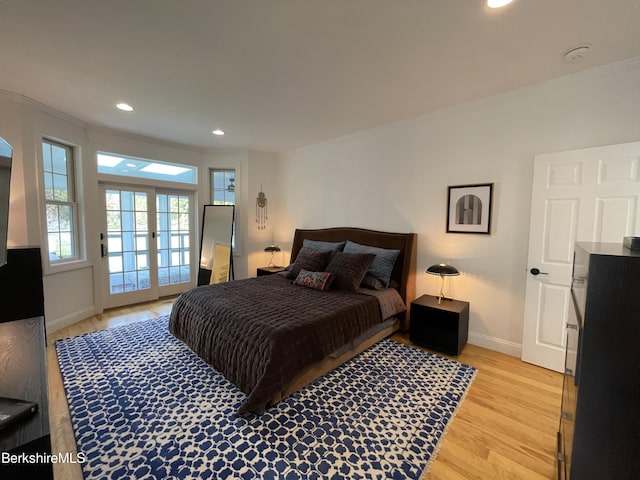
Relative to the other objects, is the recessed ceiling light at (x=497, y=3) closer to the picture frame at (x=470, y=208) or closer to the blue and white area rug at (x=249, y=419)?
the picture frame at (x=470, y=208)

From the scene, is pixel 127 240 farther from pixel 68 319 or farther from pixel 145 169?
pixel 68 319

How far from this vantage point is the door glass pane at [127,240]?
13.5 ft

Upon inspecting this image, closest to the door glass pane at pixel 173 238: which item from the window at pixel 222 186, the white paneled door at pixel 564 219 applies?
the window at pixel 222 186

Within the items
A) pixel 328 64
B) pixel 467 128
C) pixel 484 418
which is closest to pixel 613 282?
pixel 484 418

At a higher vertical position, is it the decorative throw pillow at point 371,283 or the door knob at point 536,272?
the door knob at point 536,272

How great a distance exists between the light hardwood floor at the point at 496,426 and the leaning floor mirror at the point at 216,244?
2297mm

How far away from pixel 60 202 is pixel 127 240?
97 cm

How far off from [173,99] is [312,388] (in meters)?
3.09

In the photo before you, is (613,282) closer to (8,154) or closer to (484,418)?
(484,418)

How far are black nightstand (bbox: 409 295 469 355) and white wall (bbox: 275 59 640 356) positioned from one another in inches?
11.0

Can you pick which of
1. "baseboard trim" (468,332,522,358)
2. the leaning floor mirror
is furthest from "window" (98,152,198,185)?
"baseboard trim" (468,332,522,358)

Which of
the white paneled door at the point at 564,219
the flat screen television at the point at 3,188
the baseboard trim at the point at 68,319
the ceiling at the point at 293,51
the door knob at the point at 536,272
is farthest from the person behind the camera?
the baseboard trim at the point at 68,319

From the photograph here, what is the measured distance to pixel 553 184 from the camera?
249 cm

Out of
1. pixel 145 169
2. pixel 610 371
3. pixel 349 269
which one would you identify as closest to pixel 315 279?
pixel 349 269
